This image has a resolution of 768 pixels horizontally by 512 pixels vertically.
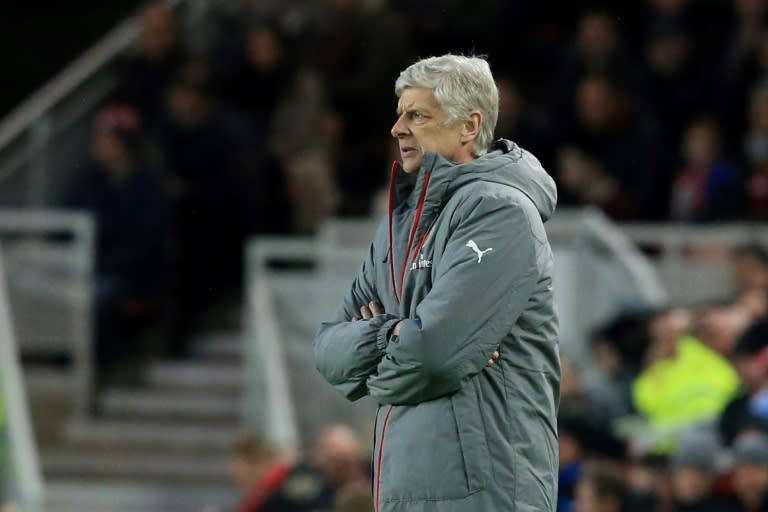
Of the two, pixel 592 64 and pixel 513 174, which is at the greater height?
pixel 513 174

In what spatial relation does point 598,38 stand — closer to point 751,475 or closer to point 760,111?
point 760,111

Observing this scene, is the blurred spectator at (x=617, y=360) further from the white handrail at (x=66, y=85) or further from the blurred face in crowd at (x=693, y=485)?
the white handrail at (x=66, y=85)

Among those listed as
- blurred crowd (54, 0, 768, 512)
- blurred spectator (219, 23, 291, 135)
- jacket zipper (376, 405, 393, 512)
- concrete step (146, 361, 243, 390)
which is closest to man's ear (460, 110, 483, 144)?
jacket zipper (376, 405, 393, 512)

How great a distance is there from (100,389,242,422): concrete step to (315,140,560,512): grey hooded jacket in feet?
24.9

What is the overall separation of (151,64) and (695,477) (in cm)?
609

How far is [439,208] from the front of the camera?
331 centimetres

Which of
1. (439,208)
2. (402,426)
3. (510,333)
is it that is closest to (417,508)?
(402,426)

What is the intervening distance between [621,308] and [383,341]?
239 inches

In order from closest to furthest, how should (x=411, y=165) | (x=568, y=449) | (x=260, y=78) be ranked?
(x=411, y=165) → (x=568, y=449) → (x=260, y=78)

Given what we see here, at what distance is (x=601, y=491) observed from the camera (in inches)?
278

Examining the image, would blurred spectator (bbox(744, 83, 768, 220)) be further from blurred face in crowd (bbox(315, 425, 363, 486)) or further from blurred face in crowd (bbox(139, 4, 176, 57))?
blurred face in crowd (bbox(139, 4, 176, 57))

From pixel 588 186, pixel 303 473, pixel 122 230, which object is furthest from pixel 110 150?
pixel 303 473

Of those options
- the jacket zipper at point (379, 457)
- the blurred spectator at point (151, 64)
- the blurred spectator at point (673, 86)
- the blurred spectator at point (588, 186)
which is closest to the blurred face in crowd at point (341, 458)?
the blurred spectator at point (588, 186)

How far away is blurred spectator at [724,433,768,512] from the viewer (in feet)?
22.3
